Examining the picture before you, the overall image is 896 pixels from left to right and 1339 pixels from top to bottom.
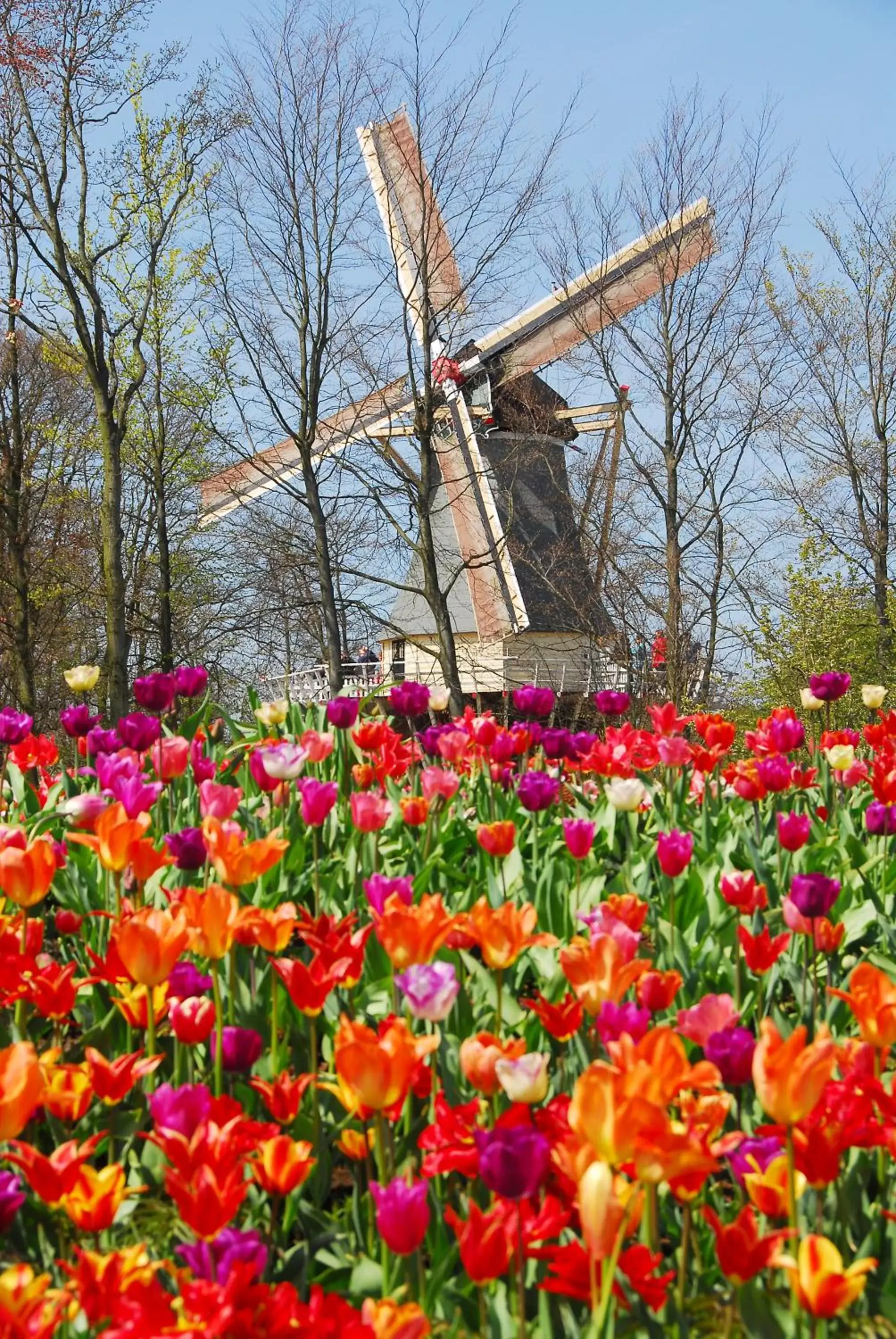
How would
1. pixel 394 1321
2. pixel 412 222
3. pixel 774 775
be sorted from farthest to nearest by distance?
pixel 412 222, pixel 774 775, pixel 394 1321

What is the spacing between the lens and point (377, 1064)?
48.2 inches

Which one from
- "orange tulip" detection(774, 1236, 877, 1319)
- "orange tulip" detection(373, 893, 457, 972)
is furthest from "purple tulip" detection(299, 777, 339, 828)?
"orange tulip" detection(774, 1236, 877, 1319)

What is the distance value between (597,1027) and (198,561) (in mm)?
22786

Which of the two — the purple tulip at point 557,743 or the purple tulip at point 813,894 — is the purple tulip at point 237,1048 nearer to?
the purple tulip at point 813,894

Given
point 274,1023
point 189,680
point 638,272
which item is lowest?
point 274,1023

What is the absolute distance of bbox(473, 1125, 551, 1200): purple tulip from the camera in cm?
106

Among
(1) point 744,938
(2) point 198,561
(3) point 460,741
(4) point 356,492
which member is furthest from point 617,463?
(1) point 744,938

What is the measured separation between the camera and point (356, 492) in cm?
1709

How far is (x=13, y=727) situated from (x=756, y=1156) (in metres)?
2.58

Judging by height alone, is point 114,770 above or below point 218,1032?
above

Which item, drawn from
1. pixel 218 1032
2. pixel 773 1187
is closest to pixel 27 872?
pixel 218 1032

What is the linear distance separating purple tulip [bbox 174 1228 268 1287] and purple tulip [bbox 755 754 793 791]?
1.96m

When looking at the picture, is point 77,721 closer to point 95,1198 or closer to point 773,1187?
point 95,1198

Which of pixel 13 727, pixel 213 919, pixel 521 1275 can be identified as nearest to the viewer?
pixel 521 1275
